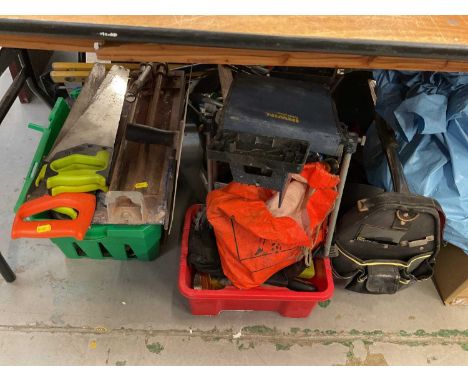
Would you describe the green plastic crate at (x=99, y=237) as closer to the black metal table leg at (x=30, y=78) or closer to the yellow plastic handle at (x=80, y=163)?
the yellow plastic handle at (x=80, y=163)

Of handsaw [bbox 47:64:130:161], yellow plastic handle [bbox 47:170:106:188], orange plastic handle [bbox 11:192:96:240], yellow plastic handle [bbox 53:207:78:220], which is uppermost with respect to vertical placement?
handsaw [bbox 47:64:130:161]

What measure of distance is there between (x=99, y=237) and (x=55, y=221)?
0.49 feet

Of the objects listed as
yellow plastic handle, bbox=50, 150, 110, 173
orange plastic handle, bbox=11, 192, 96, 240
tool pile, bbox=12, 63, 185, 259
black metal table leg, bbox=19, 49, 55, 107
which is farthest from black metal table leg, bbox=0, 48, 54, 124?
orange plastic handle, bbox=11, 192, 96, 240

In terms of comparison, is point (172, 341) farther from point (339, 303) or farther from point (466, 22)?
point (466, 22)

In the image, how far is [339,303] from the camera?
1.29m

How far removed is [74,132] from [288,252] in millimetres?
806

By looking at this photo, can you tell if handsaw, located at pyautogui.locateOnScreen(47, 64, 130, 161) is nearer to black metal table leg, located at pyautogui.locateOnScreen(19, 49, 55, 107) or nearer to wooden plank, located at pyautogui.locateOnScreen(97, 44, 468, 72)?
black metal table leg, located at pyautogui.locateOnScreen(19, 49, 55, 107)

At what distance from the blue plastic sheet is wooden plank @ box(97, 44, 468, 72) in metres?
0.25

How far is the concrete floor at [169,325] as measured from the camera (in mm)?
1173

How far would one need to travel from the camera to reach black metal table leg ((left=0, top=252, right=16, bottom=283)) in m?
1.22

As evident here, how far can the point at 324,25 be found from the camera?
27.9 inches

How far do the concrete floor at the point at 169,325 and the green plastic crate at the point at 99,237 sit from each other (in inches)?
2.6

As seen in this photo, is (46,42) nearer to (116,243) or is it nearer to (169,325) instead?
(116,243)
